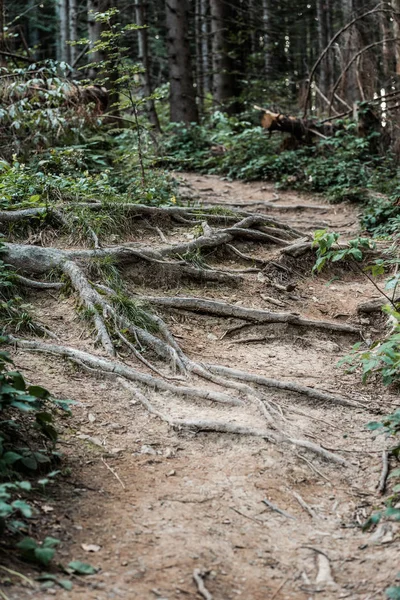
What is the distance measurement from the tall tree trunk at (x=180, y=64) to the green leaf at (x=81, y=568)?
13.9 m

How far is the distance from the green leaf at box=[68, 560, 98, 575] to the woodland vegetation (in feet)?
0.47

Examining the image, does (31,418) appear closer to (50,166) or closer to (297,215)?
(50,166)

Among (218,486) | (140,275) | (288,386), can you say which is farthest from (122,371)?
(140,275)

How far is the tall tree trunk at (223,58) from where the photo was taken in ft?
57.0

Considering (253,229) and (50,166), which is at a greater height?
(50,166)

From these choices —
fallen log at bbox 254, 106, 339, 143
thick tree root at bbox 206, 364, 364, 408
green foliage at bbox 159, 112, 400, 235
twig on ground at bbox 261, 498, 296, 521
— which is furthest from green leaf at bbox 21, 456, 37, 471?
fallen log at bbox 254, 106, 339, 143

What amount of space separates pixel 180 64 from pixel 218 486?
1334 cm

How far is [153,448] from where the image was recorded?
463 cm

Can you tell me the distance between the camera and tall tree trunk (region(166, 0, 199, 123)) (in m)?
15.5

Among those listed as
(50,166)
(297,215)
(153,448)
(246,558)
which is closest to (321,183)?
(297,215)

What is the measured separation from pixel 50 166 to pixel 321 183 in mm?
4858

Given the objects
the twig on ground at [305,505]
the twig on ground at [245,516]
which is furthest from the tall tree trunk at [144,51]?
the twig on ground at [245,516]

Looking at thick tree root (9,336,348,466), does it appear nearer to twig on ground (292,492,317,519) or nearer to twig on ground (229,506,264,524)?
twig on ground (292,492,317,519)

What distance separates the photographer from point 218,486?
4.22 metres
